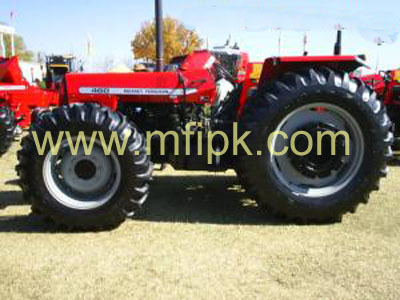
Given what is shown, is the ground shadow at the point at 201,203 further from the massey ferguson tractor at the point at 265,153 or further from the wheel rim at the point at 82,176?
the wheel rim at the point at 82,176

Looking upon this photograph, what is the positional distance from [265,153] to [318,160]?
521 mm

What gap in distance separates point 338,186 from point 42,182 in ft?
8.31

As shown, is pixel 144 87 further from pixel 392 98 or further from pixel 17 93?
pixel 17 93

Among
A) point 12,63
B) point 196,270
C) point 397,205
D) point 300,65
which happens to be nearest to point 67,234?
point 196,270

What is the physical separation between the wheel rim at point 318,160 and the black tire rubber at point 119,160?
→ 117 centimetres

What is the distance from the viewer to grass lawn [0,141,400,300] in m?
2.55

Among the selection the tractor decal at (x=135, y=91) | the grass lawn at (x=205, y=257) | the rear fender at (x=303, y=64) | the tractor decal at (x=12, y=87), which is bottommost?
the grass lawn at (x=205, y=257)

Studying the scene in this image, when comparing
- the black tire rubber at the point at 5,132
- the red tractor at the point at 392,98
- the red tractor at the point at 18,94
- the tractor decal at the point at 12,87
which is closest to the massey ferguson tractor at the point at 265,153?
the red tractor at the point at 392,98

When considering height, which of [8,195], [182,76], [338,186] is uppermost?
[182,76]

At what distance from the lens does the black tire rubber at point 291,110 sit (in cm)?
349

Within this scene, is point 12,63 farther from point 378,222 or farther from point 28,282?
point 378,222

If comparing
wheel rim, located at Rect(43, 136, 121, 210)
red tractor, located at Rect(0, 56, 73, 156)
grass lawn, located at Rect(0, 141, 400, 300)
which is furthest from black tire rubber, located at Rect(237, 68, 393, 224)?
red tractor, located at Rect(0, 56, 73, 156)

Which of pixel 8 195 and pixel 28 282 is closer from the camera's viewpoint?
pixel 28 282

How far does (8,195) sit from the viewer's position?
461cm
